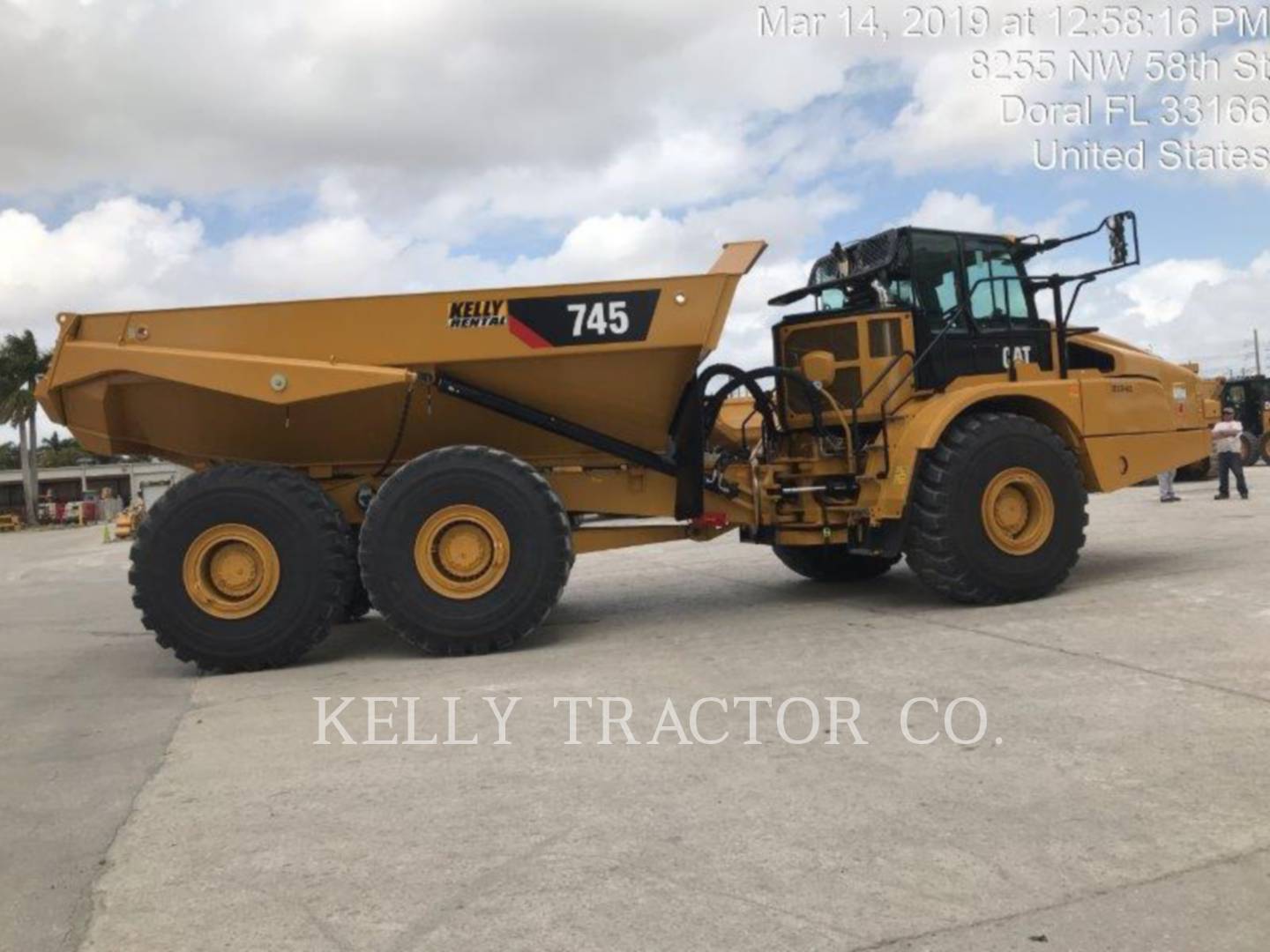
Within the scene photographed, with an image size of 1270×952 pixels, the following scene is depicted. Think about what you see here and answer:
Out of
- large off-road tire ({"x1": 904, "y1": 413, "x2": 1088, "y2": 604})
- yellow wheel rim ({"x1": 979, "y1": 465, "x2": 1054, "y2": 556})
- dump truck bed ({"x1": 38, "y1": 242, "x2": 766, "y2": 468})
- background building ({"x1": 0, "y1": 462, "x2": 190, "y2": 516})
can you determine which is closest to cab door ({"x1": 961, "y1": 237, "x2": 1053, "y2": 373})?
large off-road tire ({"x1": 904, "y1": 413, "x2": 1088, "y2": 604})

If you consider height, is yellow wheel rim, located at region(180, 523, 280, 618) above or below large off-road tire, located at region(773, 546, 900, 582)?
above

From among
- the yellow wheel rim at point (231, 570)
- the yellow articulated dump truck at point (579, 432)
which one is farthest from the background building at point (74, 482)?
the yellow wheel rim at point (231, 570)

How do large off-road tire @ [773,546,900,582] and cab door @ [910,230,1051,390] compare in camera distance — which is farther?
large off-road tire @ [773,546,900,582]

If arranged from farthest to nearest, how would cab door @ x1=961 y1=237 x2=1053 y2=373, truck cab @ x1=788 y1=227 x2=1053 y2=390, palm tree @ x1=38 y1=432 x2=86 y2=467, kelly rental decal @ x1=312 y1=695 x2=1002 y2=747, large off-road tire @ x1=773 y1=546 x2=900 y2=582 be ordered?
palm tree @ x1=38 y1=432 x2=86 y2=467
large off-road tire @ x1=773 y1=546 x2=900 y2=582
cab door @ x1=961 y1=237 x2=1053 y2=373
truck cab @ x1=788 y1=227 x2=1053 y2=390
kelly rental decal @ x1=312 y1=695 x2=1002 y2=747

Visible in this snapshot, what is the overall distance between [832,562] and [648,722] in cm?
460

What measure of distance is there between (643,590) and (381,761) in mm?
5200

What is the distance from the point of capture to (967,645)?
234 inches

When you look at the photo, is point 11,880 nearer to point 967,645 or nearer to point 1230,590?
point 967,645

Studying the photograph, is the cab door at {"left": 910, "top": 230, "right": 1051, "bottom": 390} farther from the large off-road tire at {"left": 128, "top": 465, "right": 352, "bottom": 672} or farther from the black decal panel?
the large off-road tire at {"left": 128, "top": 465, "right": 352, "bottom": 672}

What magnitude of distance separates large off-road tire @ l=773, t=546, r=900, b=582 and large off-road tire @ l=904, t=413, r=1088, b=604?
1803 millimetres

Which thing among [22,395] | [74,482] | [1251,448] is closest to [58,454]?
[74,482]

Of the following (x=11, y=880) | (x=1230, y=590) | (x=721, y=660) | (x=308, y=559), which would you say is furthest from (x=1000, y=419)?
(x=11, y=880)

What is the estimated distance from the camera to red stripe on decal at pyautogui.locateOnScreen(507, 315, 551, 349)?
21.6 ft

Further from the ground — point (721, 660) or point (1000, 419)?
point (1000, 419)
